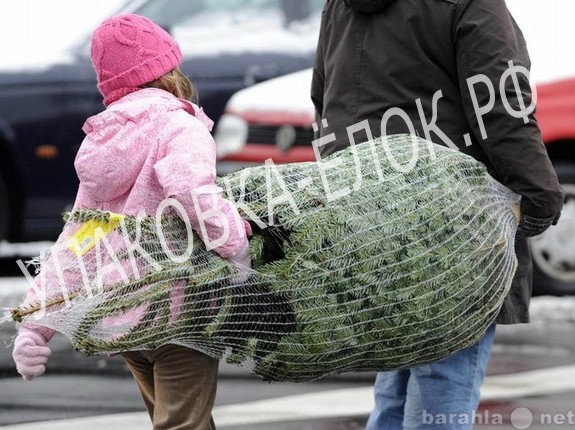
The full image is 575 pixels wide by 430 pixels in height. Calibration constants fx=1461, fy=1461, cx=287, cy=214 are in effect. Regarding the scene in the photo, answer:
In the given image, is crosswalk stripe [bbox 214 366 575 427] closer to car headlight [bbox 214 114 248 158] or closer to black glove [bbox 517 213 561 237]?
black glove [bbox 517 213 561 237]

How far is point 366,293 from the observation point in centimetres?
353

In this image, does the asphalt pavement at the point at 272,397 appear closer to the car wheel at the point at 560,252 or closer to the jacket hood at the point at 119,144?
the car wheel at the point at 560,252

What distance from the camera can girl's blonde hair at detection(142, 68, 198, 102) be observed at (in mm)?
3756

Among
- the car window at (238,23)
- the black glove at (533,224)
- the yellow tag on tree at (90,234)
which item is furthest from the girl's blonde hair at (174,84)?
the car window at (238,23)

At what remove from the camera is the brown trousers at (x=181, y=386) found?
12.0 ft

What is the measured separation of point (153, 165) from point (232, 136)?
202 inches

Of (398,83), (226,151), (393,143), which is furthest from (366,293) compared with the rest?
(226,151)

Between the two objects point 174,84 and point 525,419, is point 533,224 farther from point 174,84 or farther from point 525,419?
point 525,419

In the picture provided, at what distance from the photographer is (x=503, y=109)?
3.86 metres

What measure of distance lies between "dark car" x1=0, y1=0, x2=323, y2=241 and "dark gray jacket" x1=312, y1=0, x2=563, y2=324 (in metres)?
4.67

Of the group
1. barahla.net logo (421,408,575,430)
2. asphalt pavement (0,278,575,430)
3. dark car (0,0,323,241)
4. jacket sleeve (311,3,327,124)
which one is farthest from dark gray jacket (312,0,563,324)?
dark car (0,0,323,241)

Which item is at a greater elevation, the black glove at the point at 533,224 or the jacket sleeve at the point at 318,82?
the jacket sleeve at the point at 318,82

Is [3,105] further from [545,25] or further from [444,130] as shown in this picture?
[444,130]

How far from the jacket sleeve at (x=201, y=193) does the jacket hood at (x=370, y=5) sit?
76cm
